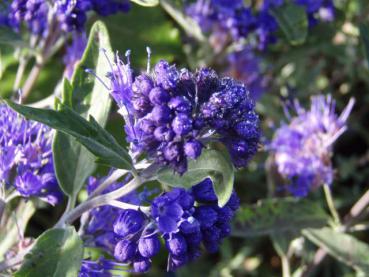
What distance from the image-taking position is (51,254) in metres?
2.21

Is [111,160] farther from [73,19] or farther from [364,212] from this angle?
[364,212]

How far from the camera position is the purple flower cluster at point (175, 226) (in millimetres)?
2092

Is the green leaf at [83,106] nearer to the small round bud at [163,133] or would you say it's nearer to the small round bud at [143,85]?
the small round bud at [143,85]

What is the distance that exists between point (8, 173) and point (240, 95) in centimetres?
97

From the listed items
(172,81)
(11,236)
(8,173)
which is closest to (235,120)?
(172,81)

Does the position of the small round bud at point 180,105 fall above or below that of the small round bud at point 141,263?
above

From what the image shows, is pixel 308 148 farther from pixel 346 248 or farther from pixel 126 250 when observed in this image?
pixel 126 250

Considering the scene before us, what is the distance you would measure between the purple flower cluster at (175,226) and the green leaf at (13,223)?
61 centimetres

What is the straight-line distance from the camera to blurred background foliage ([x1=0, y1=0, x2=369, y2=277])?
3.96 meters

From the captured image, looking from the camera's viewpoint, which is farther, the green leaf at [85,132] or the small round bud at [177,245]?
the small round bud at [177,245]

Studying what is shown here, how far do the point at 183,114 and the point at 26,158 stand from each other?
0.81 m

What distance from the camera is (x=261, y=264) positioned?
14.0ft

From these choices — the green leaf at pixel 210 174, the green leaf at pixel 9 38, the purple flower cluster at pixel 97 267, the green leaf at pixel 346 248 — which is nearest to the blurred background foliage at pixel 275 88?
the green leaf at pixel 346 248

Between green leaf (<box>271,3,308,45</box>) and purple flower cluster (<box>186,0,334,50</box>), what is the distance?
0.12 ft
